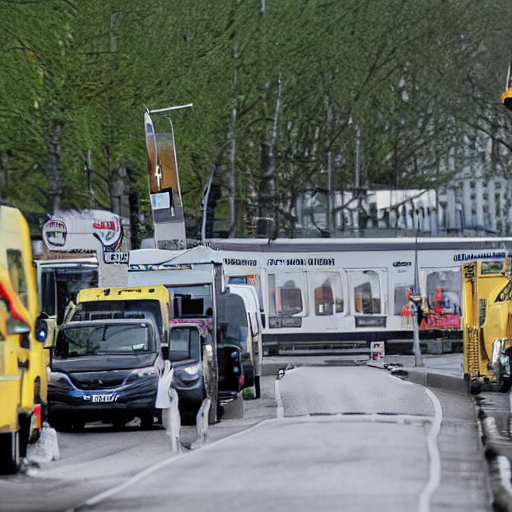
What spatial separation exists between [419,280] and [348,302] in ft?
7.15

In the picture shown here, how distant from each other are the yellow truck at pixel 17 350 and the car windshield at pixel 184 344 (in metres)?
6.15

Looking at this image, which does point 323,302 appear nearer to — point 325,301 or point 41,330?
point 325,301

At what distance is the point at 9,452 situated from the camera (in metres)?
14.4

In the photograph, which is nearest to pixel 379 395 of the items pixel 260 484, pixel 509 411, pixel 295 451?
pixel 509 411

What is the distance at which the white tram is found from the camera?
46500 mm

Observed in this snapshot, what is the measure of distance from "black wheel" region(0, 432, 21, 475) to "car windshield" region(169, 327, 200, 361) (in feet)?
23.7

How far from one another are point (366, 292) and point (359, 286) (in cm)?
29

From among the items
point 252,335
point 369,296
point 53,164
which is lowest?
point 252,335

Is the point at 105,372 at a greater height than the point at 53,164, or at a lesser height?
lesser

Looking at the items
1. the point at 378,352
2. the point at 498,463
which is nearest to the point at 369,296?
the point at 378,352

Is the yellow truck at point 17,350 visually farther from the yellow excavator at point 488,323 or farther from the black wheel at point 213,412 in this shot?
the yellow excavator at point 488,323

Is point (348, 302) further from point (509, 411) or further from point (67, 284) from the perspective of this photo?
point (509, 411)

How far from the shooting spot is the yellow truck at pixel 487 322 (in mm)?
27344

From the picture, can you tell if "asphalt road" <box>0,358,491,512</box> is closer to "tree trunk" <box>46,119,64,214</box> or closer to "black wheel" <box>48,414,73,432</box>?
"black wheel" <box>48,414,73,432</box>
